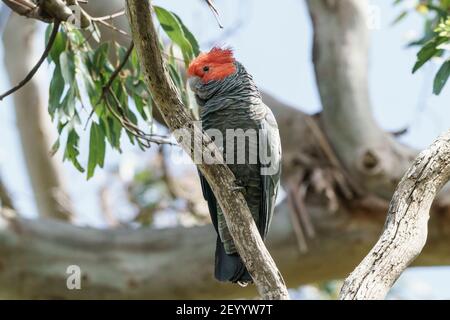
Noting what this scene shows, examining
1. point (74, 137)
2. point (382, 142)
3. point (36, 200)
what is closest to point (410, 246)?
point (74, 137)

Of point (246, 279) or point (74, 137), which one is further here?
point (74, 137)

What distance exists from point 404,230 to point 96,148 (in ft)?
5.44

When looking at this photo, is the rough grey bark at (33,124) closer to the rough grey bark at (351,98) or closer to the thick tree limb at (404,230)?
the rough grey bark at (351,98)

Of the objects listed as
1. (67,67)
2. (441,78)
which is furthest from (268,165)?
(67,67)

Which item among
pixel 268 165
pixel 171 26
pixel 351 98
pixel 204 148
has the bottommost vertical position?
pixel 351 98

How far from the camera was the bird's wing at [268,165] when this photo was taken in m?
3.24

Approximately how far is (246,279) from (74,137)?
1022 millimetres

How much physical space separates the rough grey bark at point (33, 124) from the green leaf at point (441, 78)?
3829mm

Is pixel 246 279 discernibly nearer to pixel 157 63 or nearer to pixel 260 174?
pixel 260 174

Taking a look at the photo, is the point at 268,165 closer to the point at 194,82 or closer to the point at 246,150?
the point at 246,150

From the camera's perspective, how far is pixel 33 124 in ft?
21.9

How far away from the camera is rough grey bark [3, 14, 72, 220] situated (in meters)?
6.46

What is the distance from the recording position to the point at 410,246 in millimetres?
2451
